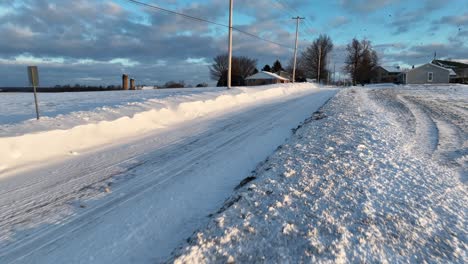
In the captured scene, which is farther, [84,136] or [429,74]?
[429,74]

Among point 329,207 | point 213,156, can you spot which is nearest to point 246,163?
point 213,156

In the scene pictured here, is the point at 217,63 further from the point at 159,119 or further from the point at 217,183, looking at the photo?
the point at 217,183

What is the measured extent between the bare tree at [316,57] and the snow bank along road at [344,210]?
279 ft

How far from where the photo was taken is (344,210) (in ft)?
12.3

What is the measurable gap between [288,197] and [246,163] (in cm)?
202

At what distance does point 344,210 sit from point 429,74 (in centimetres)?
7697

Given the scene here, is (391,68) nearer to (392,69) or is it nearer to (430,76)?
(392,69)

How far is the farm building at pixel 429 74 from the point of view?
6472 centimetres

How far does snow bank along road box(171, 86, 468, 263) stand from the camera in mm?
2941

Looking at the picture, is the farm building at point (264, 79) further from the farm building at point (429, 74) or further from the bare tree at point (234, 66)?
the farm building at point (429, 74)

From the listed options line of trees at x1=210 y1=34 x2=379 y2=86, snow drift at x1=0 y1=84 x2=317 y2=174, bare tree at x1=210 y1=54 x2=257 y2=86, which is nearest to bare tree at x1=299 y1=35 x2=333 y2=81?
line of trees at x1=210 y1=34 x2=379 y2=86

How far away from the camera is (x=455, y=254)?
297 centimetres

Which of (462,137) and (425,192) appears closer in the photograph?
(425,192)

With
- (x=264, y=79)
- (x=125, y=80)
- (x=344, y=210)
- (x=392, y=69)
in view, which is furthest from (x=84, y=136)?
(x=392, y=69)
